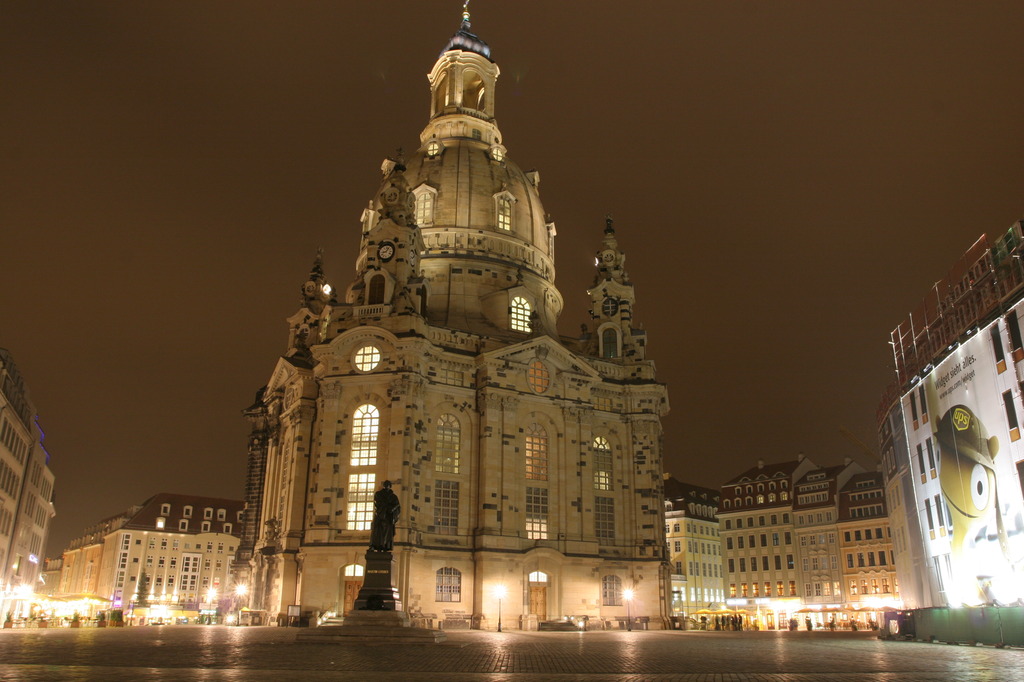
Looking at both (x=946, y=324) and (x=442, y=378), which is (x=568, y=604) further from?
(x=946, y=324)

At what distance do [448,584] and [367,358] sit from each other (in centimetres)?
1556

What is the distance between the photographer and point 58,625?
188 feet

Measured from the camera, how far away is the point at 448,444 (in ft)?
192

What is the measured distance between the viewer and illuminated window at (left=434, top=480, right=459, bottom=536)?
56.5 meters

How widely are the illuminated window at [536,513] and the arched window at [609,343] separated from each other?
1422 cm

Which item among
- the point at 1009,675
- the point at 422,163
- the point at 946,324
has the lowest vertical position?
Result: the point at 1009,675

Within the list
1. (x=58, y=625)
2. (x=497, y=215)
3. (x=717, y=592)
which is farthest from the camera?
(x=717, y=592)

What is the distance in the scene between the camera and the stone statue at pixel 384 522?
3788cm

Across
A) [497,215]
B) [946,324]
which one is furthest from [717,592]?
[946,324]

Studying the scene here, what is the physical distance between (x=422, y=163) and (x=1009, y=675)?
6418cm

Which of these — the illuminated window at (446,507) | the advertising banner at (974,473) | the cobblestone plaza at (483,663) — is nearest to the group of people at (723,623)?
the illuminated window at (446,507)

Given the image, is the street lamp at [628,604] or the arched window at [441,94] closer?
the street lamp at [628,604]

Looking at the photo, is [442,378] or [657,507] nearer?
[442,378]

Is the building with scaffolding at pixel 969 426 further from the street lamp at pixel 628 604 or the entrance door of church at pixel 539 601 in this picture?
the entrance door of church at pixel 539 601
